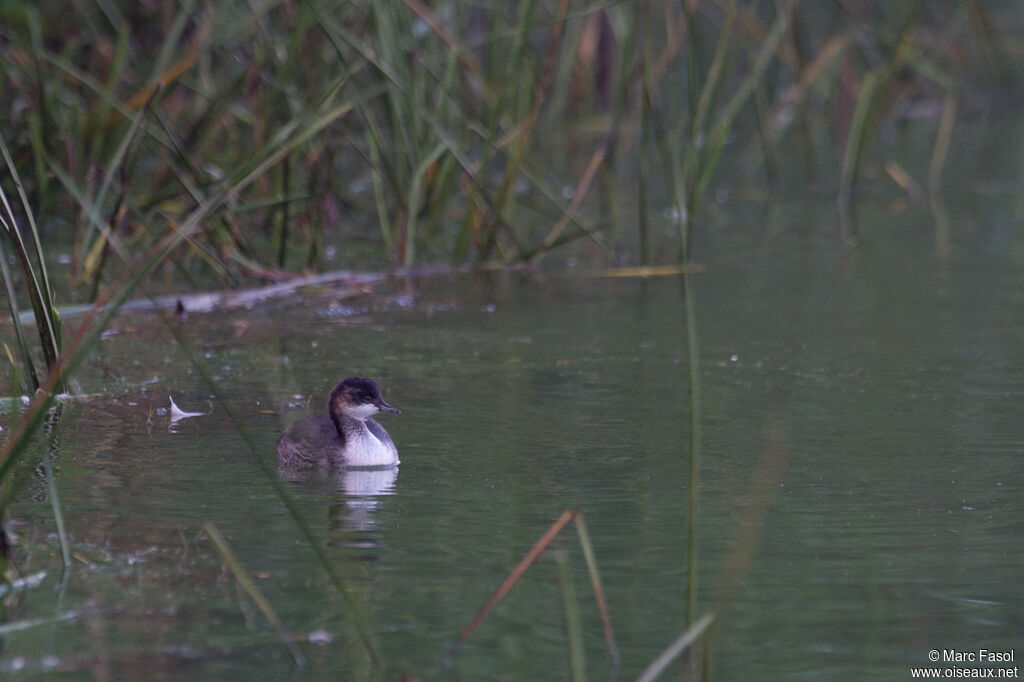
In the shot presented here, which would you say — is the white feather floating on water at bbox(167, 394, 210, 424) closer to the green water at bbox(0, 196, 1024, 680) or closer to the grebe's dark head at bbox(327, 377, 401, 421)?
the green water at bbox(0, 196, 1024, 680)

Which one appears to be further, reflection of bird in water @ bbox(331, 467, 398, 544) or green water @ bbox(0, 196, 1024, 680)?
reflection of bird in water @ bbox(331, 467, 398, 544)

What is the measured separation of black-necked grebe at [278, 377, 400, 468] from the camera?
510 centimetres

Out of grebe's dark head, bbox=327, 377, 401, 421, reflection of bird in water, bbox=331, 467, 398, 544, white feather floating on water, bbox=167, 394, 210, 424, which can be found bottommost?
reflection of bird in water, bbox=331, 467, 398, 544

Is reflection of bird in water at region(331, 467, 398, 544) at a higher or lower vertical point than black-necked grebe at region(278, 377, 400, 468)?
lower

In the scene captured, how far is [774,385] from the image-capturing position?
20.1 ft

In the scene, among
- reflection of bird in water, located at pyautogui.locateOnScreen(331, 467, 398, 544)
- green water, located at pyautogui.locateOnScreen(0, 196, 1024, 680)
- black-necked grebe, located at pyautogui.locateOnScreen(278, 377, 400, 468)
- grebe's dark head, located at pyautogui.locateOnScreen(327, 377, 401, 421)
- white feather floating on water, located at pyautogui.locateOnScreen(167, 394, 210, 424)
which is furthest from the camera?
white feather floating on water, located at pyautogui.locateOnScreen(167, 394, 210, 424)

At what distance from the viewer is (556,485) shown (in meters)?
Answer: 4.80

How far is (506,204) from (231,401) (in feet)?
9.42

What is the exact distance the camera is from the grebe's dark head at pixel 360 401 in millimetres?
5270

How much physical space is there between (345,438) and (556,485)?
736 mm

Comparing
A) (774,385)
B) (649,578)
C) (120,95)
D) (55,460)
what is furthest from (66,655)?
(120,95)

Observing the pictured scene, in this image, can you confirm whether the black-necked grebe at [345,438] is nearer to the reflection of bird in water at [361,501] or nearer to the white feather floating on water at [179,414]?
the reflection of bird in water at [361,501]

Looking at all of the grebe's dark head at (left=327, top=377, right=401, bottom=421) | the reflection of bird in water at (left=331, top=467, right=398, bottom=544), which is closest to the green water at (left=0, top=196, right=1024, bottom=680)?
the reflection of bird in water at (left=331, top=467, right=398, bottom=544)

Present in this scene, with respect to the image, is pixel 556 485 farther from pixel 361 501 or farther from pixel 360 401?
pixel 360 401
